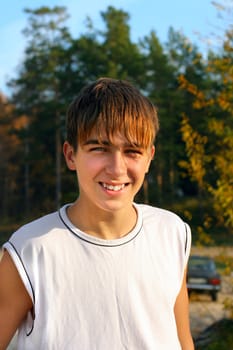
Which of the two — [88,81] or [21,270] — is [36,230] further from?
[88,81]

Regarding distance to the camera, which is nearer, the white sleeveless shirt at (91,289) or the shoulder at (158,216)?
the white sleeveless shirt at (91,289)

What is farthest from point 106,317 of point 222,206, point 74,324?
point 222,206

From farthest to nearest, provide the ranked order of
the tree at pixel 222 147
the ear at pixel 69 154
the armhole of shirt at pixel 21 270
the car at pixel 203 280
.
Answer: the car at pixel 203 280, the tree at pixel 222 147, the ear at pixel 69 154, the armhole of shirt at pixel 21 270

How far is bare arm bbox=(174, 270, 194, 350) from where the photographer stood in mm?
1651

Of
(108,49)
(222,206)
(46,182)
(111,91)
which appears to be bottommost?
(46,182)

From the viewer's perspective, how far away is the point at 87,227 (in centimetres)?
153

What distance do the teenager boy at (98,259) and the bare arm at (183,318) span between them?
0.17 ft

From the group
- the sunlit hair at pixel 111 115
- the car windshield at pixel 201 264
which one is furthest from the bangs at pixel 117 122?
the car windshield at pixel 201 264

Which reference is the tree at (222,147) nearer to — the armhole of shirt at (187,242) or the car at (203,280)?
the armhole of shirt at (187,242)

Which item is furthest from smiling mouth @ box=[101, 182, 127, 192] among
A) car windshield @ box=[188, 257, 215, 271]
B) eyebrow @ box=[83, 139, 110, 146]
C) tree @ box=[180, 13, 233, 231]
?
car windshield @ box=[188, 257, 215, 271]

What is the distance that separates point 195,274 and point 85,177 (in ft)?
41.1

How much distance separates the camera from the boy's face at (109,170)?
4.86 feet

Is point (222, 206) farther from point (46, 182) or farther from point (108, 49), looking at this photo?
point (46, 182)

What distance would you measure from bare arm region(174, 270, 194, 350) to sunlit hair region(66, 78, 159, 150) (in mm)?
442
